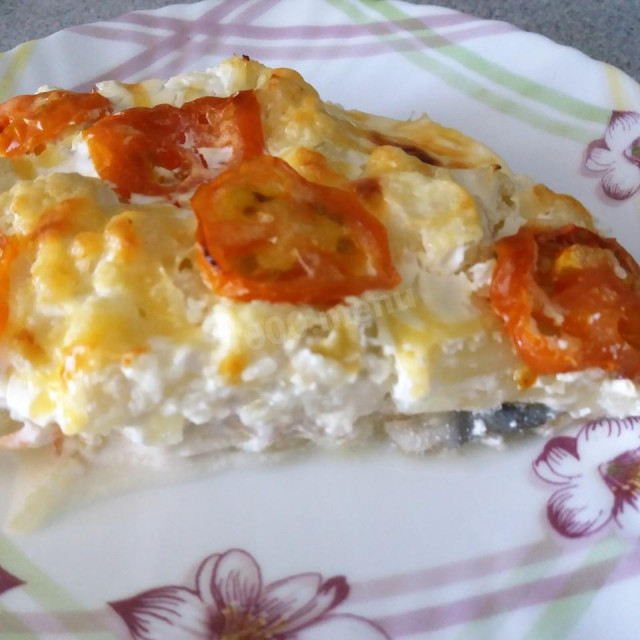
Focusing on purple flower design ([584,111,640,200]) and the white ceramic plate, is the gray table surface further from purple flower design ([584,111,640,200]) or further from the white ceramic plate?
the white ceramic plate

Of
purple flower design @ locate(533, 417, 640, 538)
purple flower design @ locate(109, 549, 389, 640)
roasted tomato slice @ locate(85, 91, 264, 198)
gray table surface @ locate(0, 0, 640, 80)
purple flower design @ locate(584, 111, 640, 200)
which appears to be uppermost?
gray table surface @ locate(0, 0, 640, 80)

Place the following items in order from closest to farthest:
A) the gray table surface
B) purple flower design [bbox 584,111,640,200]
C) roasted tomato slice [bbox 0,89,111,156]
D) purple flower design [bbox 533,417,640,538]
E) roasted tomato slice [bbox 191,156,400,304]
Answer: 1. roasted tomato slice [bbox 191,156,400,304]
2. purple flower design [bbox 533,417,640,538]
3. roasted tomato slice [bbox 0,89,111,156]
4. purple flower design [bbox 584,111,640,200]
5. the gray table surface

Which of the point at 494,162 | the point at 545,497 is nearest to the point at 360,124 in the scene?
the point at 494,162

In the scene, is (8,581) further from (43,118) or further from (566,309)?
(566,309)

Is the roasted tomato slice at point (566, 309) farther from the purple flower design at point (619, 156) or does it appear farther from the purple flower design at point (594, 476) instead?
the purple flower design at point (619, 156)

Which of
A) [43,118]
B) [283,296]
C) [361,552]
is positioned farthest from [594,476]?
[43,118]

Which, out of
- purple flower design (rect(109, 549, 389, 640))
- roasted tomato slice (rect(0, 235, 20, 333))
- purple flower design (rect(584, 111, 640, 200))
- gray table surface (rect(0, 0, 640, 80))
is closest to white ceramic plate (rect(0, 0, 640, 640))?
purple flower design (rect(109, 549, 389, 640))

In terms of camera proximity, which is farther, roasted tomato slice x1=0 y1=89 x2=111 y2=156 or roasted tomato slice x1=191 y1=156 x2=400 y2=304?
roasted tomato slice x1=0 y1=89 x2=111 y2=156
